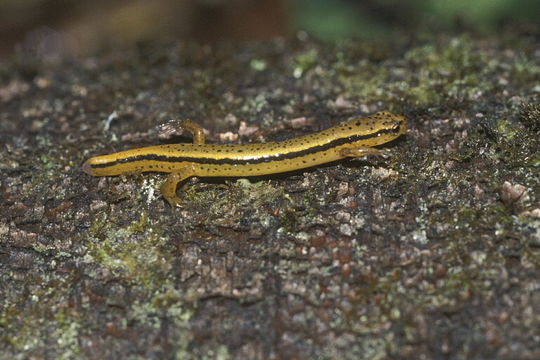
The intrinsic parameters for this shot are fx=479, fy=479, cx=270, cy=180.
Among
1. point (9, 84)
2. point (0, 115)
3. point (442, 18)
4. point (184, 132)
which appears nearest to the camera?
point (184, 132)

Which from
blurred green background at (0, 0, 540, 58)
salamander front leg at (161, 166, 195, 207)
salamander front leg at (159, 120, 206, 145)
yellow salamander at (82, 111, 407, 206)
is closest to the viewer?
salamander front leg at (161, 166, 195, 207)

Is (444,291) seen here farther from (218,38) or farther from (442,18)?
(218,38)

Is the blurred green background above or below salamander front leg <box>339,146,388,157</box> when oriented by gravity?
above

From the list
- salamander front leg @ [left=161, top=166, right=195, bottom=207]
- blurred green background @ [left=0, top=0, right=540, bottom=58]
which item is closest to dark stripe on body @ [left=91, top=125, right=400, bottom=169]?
salamander front leg @ [left=161, top=166, right=195, bottom=207]

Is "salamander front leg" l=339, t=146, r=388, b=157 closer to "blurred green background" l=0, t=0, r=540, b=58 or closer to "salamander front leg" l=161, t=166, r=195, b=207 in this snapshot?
"salamander front leg" l=161, t=166, r=195, b=207

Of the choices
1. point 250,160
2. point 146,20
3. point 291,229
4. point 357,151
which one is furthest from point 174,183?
point 146,20

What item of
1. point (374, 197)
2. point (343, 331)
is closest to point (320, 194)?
point (374, 197)

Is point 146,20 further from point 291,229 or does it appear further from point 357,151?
point 291,229
